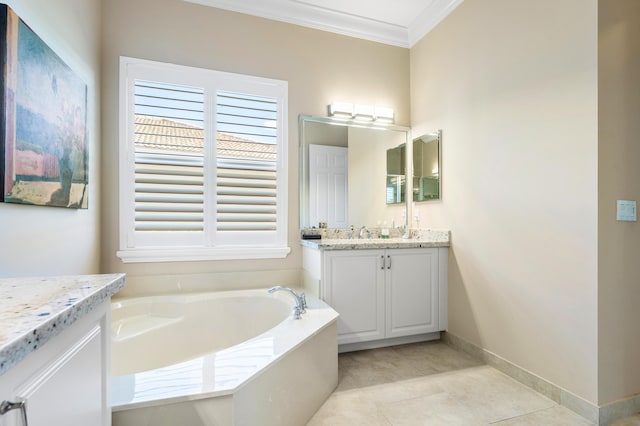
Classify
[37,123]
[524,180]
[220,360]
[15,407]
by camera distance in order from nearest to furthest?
[15,407] < [220,360] < [37,123] < [524,180]

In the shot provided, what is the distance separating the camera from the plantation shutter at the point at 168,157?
99.7 inches

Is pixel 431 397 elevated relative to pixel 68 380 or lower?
lower

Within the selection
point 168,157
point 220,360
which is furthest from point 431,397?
point 168,157

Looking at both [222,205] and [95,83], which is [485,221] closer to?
[222,205]

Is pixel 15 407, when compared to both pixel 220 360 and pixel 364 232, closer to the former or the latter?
pixel 220 360

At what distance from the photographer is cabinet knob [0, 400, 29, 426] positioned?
0.48m

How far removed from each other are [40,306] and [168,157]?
2119mm

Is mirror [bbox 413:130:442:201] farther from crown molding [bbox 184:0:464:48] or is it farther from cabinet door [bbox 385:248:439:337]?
crown molding [bbox 184:0:464:48]

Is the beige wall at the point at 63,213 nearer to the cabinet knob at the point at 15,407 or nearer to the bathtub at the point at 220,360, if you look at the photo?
the bathtub at the point at 220,360

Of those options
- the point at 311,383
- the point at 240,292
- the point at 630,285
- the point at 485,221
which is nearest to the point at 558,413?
the point at 630,285

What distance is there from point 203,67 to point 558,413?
3.36 metres

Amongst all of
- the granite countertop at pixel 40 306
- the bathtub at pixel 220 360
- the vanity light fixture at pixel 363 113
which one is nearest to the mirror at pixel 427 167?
the vanity light fixture at pixel 363 113

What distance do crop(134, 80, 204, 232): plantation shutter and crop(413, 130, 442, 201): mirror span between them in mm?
2006

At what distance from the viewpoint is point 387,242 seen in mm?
2701
